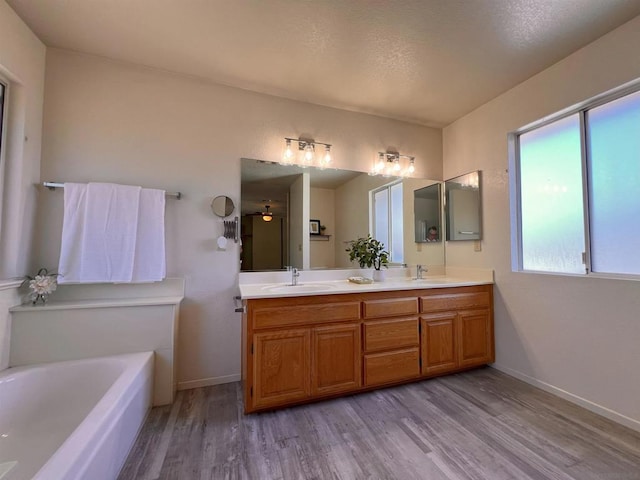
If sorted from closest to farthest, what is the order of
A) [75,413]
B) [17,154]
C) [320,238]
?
[75,413] < [17,154] < [320,238]

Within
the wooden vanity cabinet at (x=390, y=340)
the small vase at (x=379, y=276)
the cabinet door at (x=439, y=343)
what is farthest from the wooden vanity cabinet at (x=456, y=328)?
the small vase at (x=379, y=276)

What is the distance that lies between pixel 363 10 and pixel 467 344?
8.70 ft

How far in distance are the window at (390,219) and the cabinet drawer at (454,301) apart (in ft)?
2.19

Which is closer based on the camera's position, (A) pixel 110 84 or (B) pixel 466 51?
(B) pixel 466 51

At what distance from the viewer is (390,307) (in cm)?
216

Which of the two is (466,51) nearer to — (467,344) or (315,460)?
(467,344)

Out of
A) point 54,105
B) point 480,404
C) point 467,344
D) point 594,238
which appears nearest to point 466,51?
point 594,238

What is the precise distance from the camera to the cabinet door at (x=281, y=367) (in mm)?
1801

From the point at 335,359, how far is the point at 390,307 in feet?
1.91

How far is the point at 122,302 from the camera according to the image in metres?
1.92

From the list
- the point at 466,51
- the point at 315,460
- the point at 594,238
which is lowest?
the point at 315,460

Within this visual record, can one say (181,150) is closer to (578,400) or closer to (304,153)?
(304,153)

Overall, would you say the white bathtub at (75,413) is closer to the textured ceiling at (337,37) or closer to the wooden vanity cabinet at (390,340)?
the wooden vanity cabinet at (390,340)

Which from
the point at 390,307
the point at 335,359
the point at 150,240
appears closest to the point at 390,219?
the point at 390,307
